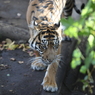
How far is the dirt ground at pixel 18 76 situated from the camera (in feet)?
9.87

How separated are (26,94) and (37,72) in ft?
1.83

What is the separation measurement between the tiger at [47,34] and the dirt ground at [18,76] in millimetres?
211

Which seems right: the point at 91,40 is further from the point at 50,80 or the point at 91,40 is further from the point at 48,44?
the point at 50,80

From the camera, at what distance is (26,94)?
294cm

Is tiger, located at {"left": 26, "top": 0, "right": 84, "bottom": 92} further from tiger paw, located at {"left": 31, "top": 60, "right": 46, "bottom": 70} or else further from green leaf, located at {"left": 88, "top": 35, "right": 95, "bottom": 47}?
green leaf, located at {"left": 88, "top": 35, "right": 95, "bottom": 47}

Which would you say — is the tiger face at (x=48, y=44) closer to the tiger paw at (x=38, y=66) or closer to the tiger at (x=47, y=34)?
the tiger at (x=47, y=34)

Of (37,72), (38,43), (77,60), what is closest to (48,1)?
(38,43)

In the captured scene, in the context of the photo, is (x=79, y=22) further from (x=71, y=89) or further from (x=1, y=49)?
(x=1, y=49)

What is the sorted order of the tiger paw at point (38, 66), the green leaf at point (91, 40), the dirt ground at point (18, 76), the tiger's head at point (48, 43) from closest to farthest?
1. the green leaf at point (91, 40)
2. the tiger's head at point (48, 43)
3. the dirt ground at point (18, 76)
4. the tiger paw at point (38, 66)

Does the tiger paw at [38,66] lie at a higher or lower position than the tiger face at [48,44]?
lower

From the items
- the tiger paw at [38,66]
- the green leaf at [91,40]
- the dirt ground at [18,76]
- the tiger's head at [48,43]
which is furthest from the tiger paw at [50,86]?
the green leaf at [91,40]

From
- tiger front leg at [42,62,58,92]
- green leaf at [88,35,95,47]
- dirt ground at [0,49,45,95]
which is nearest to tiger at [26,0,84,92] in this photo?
tiger front leg at [42,62,58,92]

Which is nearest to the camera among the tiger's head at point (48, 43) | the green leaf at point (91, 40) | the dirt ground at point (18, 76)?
the green leaf at point (91, 40)

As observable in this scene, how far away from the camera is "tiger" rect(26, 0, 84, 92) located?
2.78m
